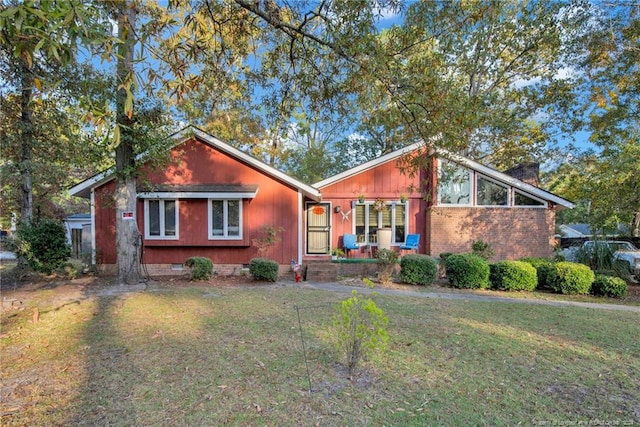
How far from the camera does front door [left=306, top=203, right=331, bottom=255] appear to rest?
547 inches

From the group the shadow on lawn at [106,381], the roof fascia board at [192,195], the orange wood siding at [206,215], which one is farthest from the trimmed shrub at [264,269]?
the shadow on lawn at [106,381]

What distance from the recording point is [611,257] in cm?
1027

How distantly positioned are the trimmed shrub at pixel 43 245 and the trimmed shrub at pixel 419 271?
9697mm

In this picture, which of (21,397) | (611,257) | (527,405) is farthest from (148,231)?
(611,257)

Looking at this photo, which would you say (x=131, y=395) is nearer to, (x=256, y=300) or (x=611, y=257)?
(x=256, y=300)

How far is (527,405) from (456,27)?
15.7 ft

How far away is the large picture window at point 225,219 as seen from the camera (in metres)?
11.0

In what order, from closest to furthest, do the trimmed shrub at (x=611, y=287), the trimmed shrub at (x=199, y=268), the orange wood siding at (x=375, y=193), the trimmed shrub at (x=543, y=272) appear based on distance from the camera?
the trimmed shrub at (x=611, y=287) < the trimmed shrub at (x=543, y=272) < the trimmed shrub at (x=199, y=268) < the orange wood siding at (x=375, y=193)

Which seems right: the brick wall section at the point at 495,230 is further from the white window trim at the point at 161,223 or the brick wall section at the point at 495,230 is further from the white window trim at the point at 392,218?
the white window trim at the point at 161,223

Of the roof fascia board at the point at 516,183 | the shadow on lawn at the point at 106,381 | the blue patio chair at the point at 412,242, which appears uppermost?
the roof fascia board at the point at 516,183

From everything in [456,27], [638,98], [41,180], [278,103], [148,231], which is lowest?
[148,231]

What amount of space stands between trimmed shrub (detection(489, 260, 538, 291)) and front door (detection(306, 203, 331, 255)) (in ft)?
21.7

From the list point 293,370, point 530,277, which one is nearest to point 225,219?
point 293,370

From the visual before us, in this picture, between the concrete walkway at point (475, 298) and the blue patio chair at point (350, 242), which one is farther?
the blue patio chair at point (350, 242)
